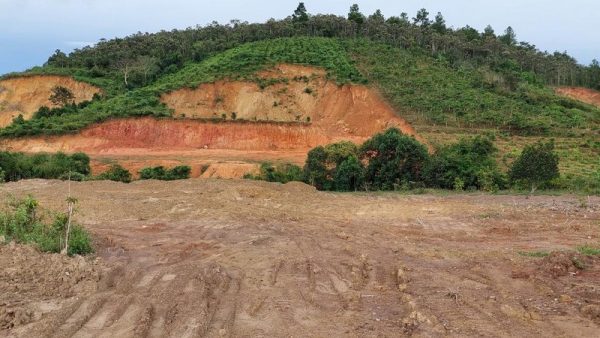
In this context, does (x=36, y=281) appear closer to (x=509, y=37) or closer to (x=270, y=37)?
(x=270, y=37)

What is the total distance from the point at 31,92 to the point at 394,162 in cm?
3917

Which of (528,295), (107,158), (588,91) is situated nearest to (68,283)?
(528,295)

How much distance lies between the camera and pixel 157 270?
927 centimetres

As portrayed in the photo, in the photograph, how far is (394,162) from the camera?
22781mm

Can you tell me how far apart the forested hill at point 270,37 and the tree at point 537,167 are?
27.6m

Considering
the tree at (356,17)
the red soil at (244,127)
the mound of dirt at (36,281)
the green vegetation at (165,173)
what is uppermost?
the tree at (356,17)

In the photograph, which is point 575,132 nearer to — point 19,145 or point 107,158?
point 107,158

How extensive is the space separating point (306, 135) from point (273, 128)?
265cm

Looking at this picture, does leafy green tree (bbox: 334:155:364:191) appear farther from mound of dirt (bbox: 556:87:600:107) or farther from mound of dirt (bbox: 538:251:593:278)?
mound of dirt (bbox: 556:87:600:107)

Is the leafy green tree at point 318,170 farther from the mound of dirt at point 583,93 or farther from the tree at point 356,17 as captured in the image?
the mound of dirt at point 583,93

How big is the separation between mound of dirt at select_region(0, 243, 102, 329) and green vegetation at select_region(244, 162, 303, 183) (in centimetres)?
1671

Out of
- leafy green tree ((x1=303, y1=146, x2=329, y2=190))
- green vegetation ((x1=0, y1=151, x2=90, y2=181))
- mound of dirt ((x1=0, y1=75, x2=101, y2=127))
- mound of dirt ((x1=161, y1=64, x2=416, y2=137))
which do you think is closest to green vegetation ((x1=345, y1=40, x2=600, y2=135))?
mound of dirt ((x1=161, y1=64, x2=416, y2=137))

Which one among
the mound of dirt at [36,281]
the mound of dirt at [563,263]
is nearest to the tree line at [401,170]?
the mound of dirt at [563,263]

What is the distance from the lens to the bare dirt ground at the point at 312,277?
6820 millimetres
